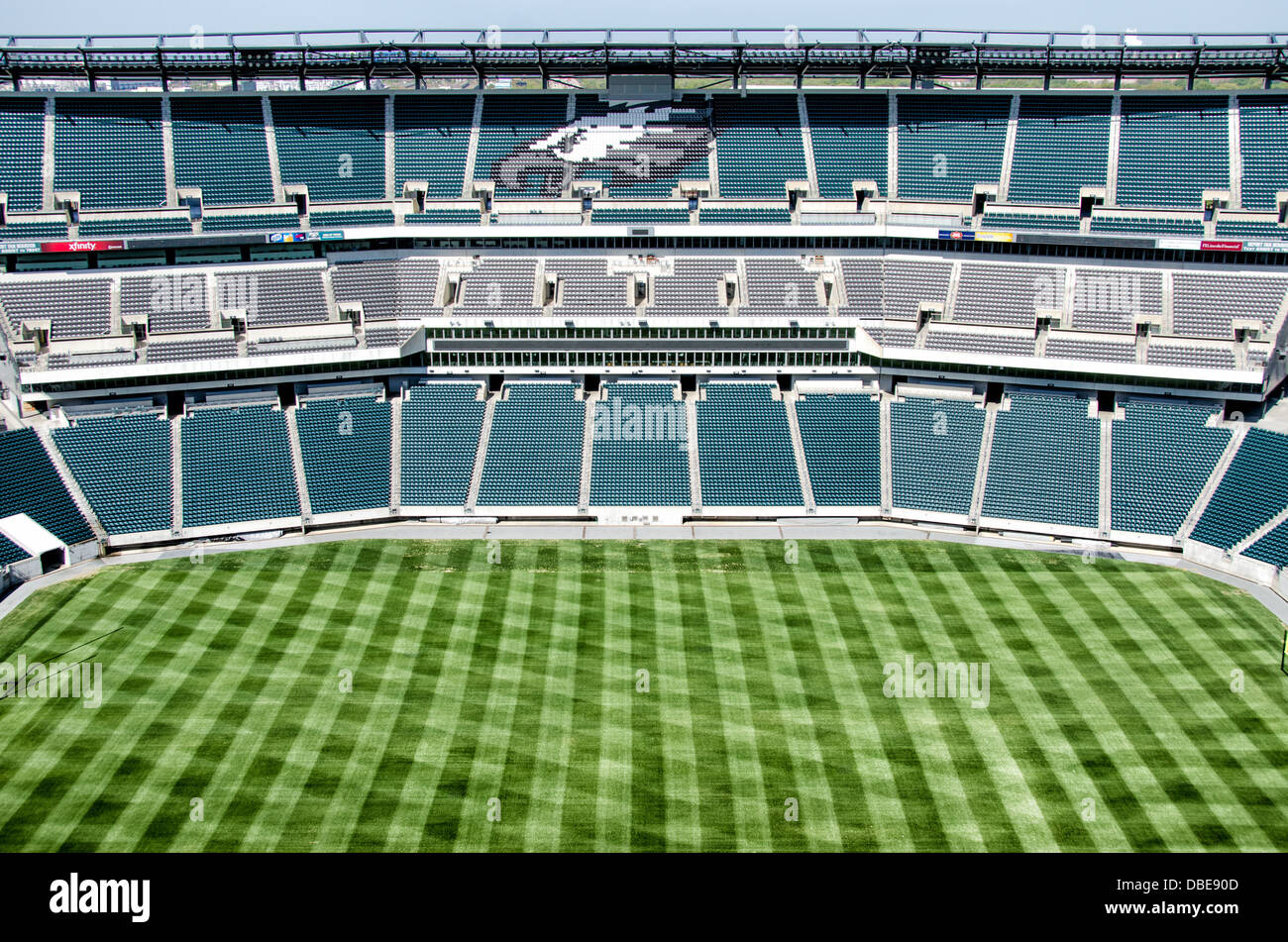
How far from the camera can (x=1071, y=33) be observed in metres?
58.8

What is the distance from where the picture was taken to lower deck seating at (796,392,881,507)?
54312mm

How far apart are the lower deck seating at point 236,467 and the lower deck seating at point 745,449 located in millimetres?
21363

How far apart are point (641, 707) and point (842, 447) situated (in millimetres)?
23479

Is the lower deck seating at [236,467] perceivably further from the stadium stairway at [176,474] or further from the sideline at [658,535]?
the sideline at [658,535]

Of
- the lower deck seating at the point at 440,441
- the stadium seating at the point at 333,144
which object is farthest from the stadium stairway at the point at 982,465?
the stadium seating at the point at 333,144

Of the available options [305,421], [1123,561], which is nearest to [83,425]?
[305,421]

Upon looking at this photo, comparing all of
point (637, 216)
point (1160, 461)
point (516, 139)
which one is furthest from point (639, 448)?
point (1160, 461)

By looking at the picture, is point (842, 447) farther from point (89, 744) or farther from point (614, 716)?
point (89, 744)

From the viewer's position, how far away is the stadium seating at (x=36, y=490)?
48.4m

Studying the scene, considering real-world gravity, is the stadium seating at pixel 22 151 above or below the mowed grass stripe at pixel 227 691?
above

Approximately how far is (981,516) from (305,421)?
35412 millimetres

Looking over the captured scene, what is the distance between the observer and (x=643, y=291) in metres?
59.0

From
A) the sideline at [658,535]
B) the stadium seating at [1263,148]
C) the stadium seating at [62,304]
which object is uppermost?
the stadium seating at [1263,148]

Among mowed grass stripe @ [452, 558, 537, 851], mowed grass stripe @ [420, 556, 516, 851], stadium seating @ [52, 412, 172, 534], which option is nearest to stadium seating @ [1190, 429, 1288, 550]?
mowed grass stripe @ [452, 558, 537, 851]
